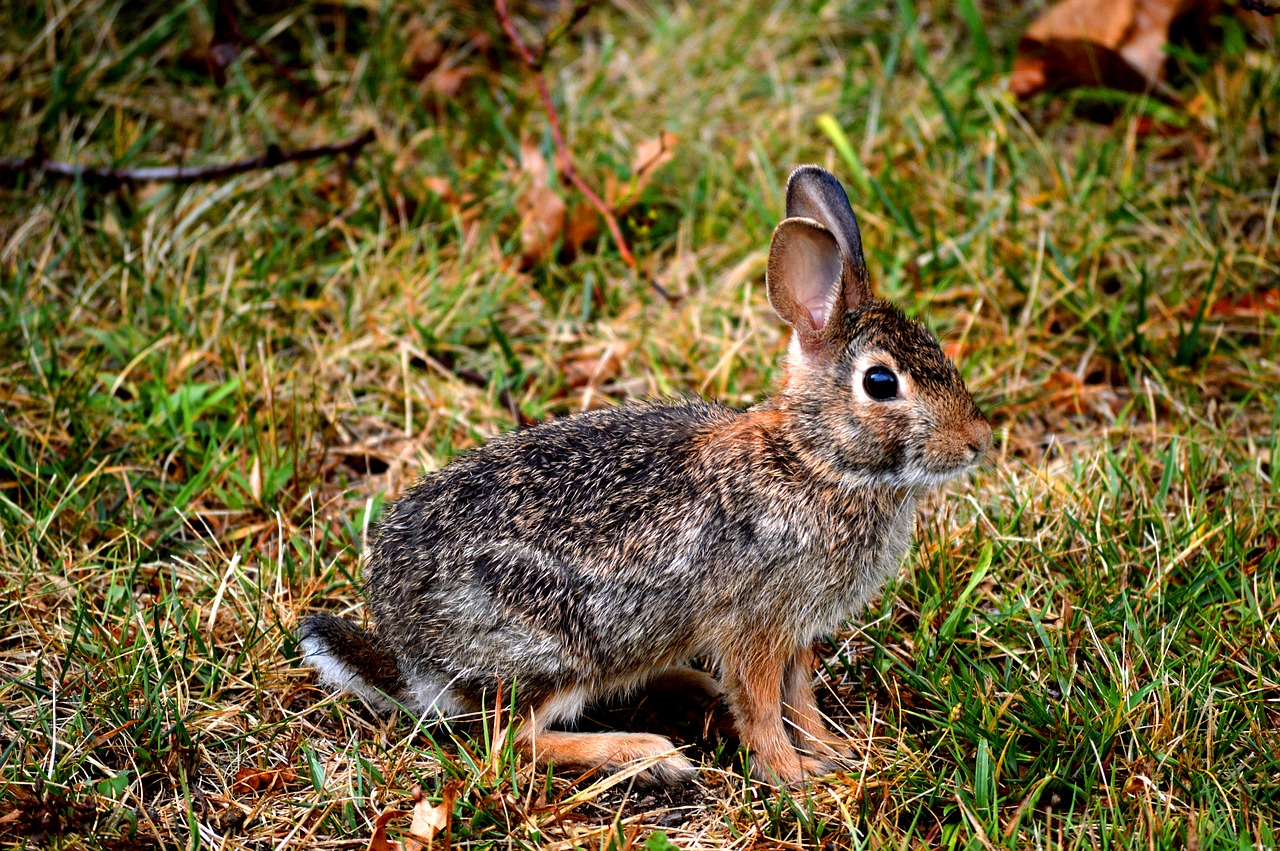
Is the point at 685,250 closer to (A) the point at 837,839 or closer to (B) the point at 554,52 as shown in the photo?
(B) the point at 554,52

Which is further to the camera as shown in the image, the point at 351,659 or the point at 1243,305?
the point at 1243,305

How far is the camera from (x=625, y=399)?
5.21 meters

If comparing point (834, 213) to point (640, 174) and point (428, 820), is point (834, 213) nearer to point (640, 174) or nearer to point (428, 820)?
point (640, 174)

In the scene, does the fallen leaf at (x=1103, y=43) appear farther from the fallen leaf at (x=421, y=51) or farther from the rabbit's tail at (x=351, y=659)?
the rabbit's tail at (x=351, y=659)

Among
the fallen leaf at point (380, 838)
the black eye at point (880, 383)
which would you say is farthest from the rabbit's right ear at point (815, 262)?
the fallen leaf at point (380, 838)

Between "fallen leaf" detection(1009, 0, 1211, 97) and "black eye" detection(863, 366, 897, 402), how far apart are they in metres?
3.26

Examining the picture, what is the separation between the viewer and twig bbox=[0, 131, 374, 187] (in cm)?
561

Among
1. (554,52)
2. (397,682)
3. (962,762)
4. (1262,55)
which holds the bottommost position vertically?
(397,682)

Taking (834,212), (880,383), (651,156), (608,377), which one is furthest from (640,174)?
(880,383)

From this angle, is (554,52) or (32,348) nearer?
(32,348)

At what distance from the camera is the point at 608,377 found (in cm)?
528

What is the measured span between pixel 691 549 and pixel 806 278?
91 cm

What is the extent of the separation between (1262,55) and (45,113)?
5.85 metres

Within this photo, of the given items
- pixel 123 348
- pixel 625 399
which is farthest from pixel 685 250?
pixel 123 348
